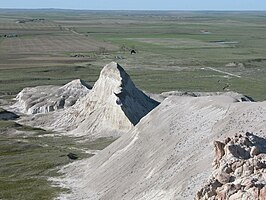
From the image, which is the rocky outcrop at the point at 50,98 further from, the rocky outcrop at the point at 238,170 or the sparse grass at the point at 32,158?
the rocky outcrop at the point at 238,170

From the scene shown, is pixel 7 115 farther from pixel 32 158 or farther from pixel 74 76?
pixel 74 76

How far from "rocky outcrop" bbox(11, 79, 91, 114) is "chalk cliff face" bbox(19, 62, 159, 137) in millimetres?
6577

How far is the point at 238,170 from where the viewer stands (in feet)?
106

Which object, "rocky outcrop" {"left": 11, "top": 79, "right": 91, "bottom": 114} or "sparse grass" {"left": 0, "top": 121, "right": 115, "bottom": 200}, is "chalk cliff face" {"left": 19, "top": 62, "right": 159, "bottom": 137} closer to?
"sparse grass" {"left": 0, "top": 121, "right": 115, "bottom": 200}

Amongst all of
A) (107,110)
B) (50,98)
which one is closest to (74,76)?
(50,98)

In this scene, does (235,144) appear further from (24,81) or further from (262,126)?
(24,81)

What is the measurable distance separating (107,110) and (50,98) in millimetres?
21778

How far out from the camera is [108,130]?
7188 cm

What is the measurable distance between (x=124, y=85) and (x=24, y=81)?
5307 centimetres

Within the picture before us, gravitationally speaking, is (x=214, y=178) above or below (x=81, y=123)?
above

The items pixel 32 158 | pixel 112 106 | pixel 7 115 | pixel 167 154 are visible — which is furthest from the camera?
pixel 7 115

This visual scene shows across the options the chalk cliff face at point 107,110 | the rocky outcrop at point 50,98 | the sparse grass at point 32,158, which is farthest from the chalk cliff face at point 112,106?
the rocky outcrop at point 50,98

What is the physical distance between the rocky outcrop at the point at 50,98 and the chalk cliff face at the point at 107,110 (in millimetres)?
6577

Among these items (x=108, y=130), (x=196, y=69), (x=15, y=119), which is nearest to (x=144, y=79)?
(x=196, y=69)
